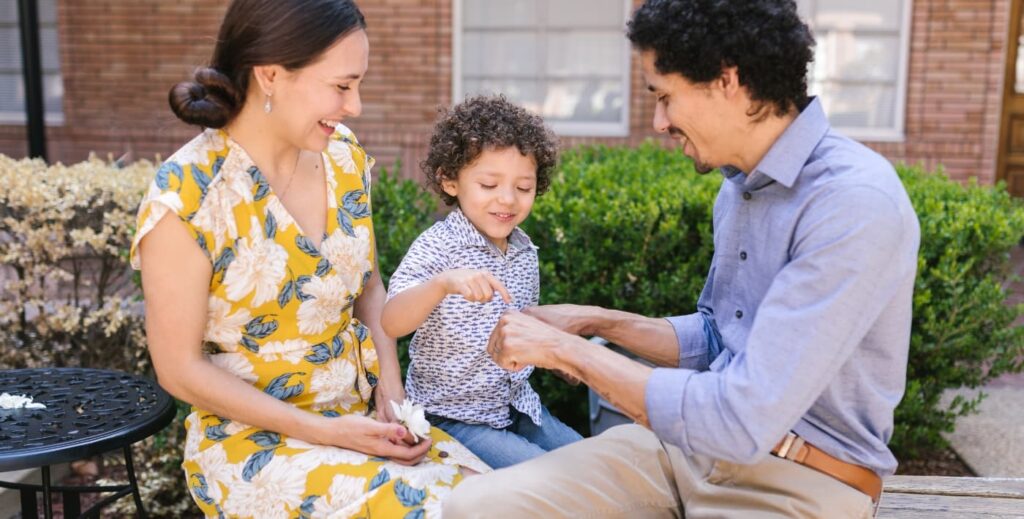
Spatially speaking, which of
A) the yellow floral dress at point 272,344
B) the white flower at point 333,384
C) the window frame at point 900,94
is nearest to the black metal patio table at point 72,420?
the yellow floral dress at point 272,344

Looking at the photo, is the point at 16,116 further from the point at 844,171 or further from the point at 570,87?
the point at 844,171

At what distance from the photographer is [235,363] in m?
2.32

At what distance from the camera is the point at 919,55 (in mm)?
9406

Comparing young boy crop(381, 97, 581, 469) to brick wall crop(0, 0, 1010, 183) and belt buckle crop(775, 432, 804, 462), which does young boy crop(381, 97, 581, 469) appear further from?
brick wall crop(0, 0, 1010, 183)

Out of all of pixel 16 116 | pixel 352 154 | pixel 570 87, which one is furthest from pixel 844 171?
pixel 16 116

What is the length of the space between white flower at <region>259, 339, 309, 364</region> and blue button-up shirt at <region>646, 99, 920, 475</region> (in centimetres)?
94

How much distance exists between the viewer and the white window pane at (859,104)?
32.1 feet

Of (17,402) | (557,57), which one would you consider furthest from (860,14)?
(17,402)

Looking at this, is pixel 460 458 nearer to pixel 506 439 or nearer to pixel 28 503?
pixel 506 439

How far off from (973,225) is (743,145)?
7.00 feet

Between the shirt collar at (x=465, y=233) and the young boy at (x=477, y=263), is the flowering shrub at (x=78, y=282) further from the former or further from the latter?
the shirt collar at (x=465, y=233)

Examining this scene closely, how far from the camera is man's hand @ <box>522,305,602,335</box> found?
95.4 inches

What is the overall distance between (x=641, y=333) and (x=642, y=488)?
428 mm

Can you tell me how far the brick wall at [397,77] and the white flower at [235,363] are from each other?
22.5ft
